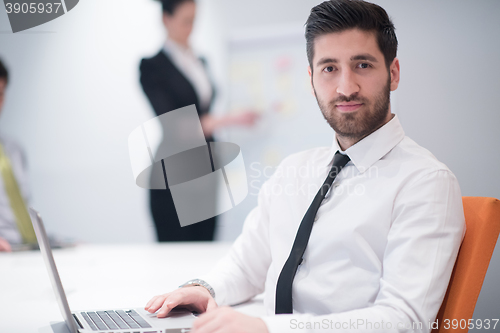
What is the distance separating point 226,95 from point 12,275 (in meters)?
1.73

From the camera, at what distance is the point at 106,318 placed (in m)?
0.84

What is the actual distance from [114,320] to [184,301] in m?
0.16

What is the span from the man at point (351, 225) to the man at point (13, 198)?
1514mm

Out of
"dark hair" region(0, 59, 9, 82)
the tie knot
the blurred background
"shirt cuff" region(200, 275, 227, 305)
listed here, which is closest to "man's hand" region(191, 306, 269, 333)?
"shirt cuff" region(200, 275, 227, 305)

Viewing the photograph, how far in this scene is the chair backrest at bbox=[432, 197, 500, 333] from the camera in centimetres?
76

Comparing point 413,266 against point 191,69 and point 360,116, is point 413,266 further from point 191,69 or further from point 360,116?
point 191,69

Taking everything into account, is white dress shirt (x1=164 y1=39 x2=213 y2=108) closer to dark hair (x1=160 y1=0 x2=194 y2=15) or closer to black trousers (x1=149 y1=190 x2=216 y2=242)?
dark hair (x1=160 y1=0 x2=194 y2=15)

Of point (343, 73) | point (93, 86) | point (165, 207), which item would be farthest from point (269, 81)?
point (343, 73)

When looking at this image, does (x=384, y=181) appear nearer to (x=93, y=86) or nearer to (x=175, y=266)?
(x=175, y=266)

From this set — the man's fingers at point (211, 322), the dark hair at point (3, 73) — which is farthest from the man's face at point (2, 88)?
the man's fingers at point (211, 322)

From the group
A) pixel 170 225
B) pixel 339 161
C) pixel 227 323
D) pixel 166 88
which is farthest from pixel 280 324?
pixel 170 225

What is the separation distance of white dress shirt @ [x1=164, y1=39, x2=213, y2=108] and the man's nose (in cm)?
151

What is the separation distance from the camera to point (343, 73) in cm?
96

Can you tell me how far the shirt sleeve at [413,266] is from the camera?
0.71 m
